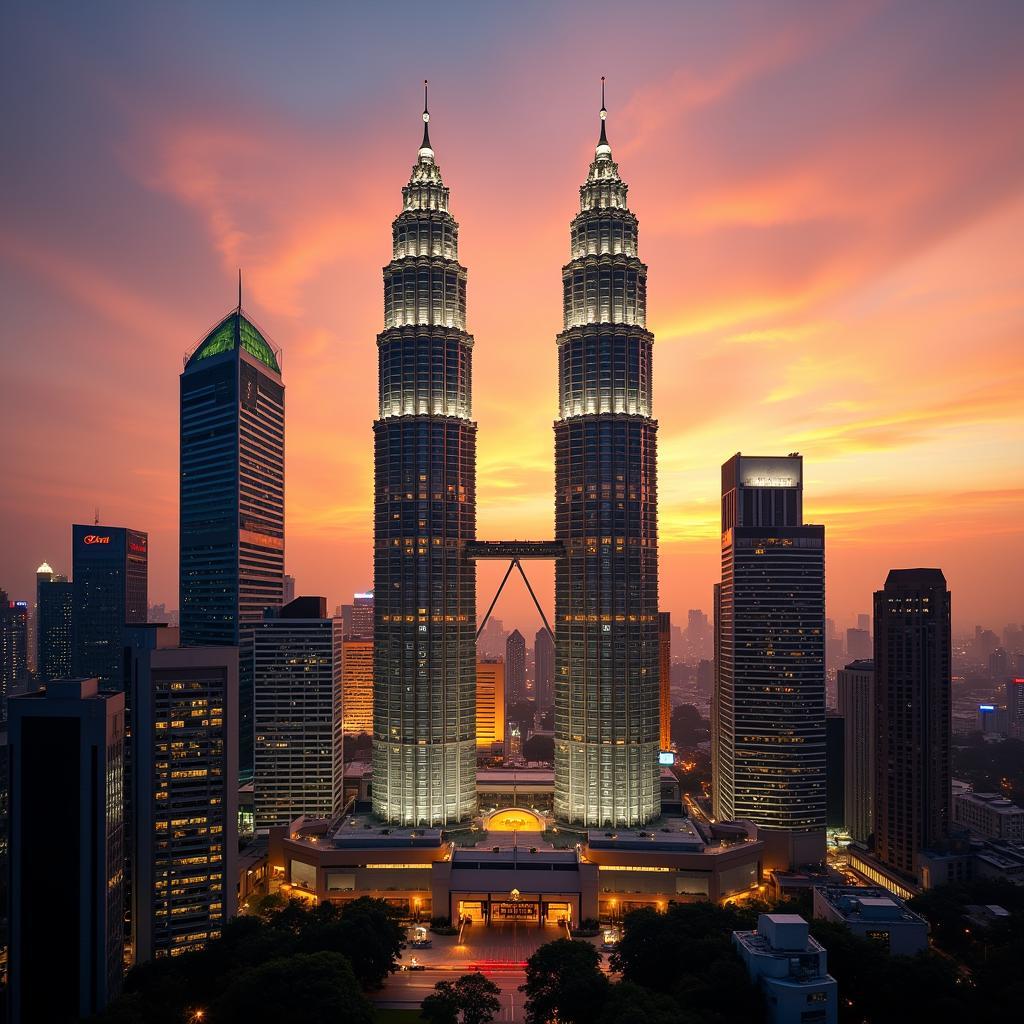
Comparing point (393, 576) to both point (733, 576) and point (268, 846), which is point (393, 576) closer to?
point (268, 846)

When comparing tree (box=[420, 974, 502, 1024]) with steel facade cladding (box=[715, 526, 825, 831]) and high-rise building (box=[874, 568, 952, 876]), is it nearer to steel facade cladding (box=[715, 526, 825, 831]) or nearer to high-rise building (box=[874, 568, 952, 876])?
steel facade cladding (box=[715, 526, 825, 831])

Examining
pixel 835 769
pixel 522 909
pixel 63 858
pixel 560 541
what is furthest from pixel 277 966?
pixel 835 769

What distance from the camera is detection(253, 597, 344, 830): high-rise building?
166250 millimetres

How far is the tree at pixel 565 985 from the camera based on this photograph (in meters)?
83.9

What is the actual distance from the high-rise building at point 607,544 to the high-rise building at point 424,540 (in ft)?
55.1

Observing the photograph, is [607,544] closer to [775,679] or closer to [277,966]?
[775,679]

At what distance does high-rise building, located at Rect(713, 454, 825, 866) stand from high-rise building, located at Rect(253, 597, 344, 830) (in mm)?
79830

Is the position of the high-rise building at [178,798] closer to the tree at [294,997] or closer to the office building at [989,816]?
the tree at [294,997]

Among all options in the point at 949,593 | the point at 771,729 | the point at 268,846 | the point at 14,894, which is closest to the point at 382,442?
the point at 268,846

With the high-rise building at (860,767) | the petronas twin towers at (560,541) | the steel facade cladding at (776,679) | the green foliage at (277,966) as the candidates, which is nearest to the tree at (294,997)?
the green foliage at (277,966)

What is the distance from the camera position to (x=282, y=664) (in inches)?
6634

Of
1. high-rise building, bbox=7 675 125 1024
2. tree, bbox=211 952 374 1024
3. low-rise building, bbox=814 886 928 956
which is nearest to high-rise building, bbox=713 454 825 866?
low-rise building, bbox=814 886 928 956

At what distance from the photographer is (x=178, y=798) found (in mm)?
110250

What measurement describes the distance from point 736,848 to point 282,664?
9039 cm
